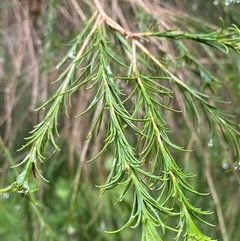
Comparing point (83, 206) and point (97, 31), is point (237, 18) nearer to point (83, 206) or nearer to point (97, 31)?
point (97, 31)

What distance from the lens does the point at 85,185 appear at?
62.5 inches

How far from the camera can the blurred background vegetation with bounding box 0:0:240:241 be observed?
1519 mm

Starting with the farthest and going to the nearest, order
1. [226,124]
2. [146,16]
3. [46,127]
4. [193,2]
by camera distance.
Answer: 1. [193,2]
2. [146,16]
3. [226,124]
4. [46,127]

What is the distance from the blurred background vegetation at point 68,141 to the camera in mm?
1519

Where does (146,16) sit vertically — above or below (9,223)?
above

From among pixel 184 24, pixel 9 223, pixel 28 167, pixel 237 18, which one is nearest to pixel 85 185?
pixel 9 223

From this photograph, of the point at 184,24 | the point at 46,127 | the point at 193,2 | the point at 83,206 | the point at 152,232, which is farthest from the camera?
the point at 193,2

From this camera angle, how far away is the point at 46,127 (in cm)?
82

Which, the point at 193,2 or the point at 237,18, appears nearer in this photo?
the point at 237,18

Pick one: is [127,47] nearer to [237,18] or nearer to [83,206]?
[237,18]

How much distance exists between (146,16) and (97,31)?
0.38 metres

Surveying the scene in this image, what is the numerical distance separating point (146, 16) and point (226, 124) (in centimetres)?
44

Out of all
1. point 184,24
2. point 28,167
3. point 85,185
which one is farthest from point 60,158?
point 28,167

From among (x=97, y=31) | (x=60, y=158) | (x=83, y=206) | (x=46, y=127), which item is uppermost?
(x=97, y=31)
